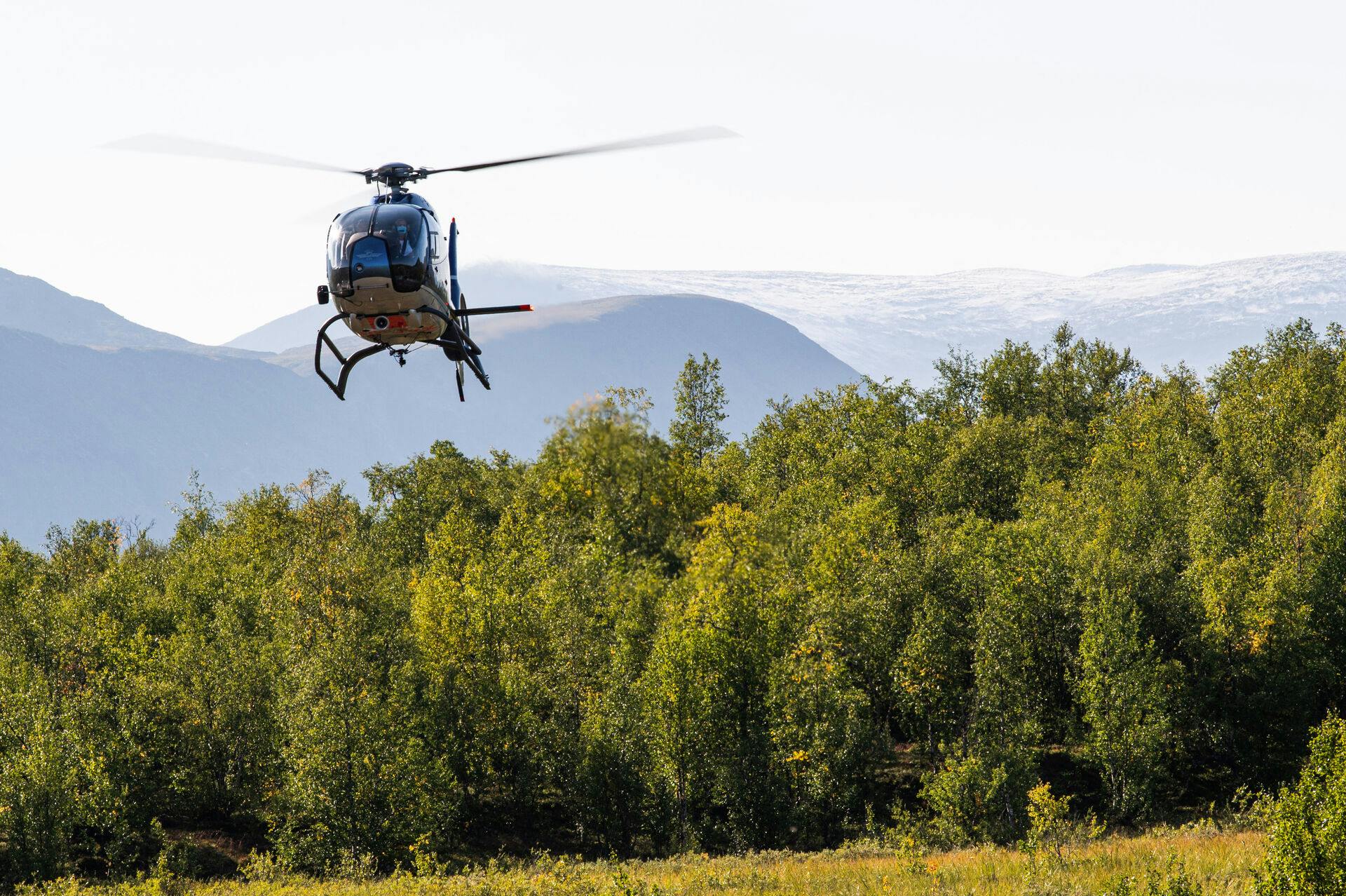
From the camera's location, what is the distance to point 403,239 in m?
23.3

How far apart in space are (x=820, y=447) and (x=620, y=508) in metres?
16.1

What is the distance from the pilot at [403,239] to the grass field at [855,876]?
17.1m

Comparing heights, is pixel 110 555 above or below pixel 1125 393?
below

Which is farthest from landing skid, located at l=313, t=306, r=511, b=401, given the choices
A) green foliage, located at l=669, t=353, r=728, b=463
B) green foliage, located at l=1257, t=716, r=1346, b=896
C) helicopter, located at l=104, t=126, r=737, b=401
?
green foliage, located at l=669, t=353, r=728, b=463

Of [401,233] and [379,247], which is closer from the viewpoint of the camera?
[379,247]

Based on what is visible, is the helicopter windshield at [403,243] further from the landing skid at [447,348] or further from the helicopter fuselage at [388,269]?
the landing skid at [447,348]

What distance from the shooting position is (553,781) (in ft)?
187

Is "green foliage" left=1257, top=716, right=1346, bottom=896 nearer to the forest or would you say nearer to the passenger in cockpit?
the forest

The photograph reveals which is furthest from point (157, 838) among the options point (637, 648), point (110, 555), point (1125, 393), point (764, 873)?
point (1125, 393)

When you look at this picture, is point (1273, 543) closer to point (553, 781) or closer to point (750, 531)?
point (750, 531)

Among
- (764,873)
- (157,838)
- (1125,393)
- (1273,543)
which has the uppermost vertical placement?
(1125,393)

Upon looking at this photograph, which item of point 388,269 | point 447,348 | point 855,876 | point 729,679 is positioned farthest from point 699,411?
point 388,269

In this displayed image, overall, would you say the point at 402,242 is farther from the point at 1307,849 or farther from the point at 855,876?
the point at 855,876

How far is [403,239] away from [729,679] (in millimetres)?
36110
